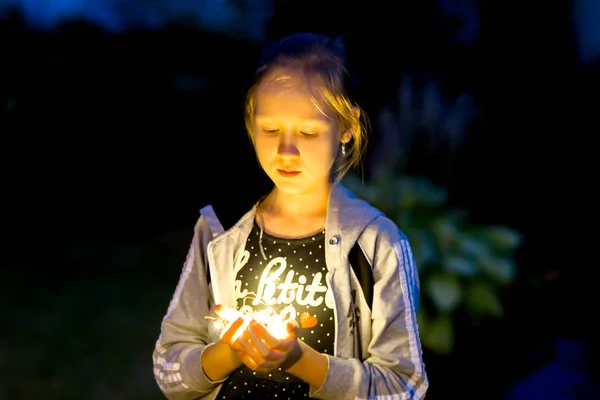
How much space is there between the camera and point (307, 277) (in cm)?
161

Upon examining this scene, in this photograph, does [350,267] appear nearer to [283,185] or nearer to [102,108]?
[283,185]

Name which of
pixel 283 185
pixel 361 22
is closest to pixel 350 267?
pixel 283 185

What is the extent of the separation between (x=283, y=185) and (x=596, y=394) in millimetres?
2726

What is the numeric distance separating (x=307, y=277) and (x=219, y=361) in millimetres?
334

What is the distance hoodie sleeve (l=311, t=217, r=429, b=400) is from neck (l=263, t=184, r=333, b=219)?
212 mm

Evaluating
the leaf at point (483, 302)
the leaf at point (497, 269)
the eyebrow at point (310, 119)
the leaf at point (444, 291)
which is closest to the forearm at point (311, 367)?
the eyebrow at point (310, 119)

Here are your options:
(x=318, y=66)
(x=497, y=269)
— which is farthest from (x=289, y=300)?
(x=497, y=269)

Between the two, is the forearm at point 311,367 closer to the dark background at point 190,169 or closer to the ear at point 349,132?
the ear at point 349,132

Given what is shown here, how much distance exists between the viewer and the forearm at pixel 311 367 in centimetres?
146

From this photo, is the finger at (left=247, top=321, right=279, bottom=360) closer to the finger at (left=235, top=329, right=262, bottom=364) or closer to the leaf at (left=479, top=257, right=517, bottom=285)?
the finger at (left=235, top=329, right=262, bottom=364)

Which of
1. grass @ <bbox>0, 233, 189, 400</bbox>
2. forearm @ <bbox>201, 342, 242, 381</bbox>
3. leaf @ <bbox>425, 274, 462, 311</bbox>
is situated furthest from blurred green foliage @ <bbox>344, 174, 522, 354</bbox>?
forearm @ <bbox>201, 342, 242, 381</bbox>

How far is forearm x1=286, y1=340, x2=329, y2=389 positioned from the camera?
1.46 meters

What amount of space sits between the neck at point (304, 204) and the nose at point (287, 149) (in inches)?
8.4

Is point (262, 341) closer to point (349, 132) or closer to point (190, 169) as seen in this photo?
point (349, 132)
